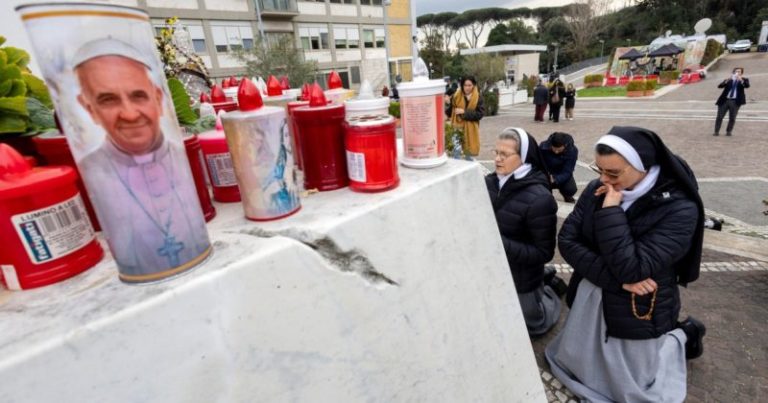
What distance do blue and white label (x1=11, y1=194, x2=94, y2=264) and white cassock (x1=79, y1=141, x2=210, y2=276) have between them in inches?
6.2

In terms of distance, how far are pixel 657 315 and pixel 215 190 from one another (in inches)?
92.6

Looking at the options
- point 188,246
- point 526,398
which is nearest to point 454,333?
point 526,398

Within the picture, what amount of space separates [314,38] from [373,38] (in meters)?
4.90

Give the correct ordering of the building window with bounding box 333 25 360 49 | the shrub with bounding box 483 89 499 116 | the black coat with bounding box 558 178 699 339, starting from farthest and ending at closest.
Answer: the building window with bounding box 333 25 360 49 → the shrub with bounding box 483 89 499 116 → the black coat with bounding box 558 178 699 339

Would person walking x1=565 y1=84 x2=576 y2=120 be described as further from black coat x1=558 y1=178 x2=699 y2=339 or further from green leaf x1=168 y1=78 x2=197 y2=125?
green leaf x1=168 y1=78 x2=197 y2=125

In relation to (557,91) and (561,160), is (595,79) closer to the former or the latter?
(557,91)

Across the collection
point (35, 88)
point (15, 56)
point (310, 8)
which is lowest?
point (35, 88)

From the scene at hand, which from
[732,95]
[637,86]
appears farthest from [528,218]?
[637,86]

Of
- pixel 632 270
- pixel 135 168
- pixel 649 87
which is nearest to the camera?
pixel 135 168

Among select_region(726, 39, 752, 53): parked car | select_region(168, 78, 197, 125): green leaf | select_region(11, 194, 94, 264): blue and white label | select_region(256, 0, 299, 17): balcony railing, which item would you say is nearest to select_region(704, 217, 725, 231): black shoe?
select_region(168, 78, 197, 125): green leaf

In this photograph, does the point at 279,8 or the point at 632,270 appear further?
the point at 279,8

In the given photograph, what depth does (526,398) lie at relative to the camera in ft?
5.66

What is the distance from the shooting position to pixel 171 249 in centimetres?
83

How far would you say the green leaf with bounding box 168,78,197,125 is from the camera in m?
1.29
